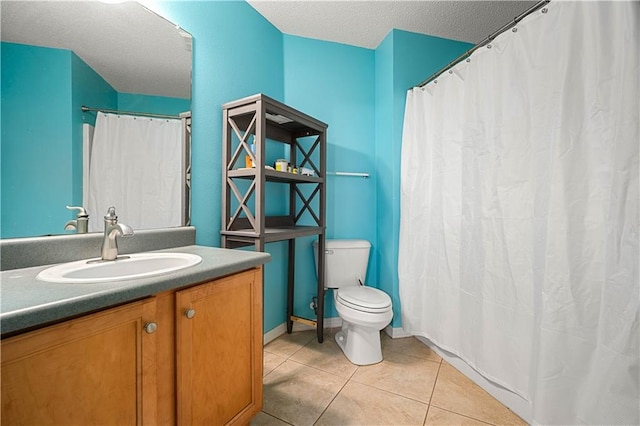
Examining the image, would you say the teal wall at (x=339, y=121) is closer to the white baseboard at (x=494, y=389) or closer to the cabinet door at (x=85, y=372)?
the white baseboard at (x=494, y=389)

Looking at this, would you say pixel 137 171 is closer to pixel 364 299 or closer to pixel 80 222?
pixel 80 222

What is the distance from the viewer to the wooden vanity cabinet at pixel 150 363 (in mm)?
595

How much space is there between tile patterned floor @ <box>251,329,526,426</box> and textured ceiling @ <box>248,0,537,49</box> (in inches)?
95.6

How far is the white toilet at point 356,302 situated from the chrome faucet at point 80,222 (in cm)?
142

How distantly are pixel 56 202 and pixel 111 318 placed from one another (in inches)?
24.6

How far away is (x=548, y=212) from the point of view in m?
1.12

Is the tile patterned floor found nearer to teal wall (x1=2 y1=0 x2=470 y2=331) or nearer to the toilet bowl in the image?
the toilet bowl

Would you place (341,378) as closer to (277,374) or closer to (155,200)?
(277,374)

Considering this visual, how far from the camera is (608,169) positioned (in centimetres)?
95

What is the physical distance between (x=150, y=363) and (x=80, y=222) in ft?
2.19

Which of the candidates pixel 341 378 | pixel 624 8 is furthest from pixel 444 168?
pixel 341 378

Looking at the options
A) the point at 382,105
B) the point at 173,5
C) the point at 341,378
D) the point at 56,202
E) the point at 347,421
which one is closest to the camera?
the point at 56,202

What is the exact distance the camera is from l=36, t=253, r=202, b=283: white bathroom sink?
82 centimetres

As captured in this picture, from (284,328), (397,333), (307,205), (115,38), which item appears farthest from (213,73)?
(397,333)
